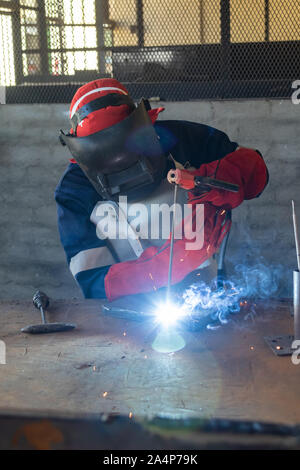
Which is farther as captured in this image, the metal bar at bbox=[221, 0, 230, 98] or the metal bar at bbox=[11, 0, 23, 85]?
the metal bar at bbox=[11, 0, 23, 85]

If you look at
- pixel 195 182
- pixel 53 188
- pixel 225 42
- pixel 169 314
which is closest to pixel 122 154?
pixel 195 182

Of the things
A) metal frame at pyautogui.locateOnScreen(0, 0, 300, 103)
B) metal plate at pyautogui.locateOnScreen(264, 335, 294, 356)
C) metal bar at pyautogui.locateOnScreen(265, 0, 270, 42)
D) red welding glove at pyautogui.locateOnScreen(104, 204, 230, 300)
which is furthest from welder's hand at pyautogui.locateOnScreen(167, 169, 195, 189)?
metal bar at pyautogui.locateOnScreen(265, 0, 270, 42)

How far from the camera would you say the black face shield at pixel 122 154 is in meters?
2.00

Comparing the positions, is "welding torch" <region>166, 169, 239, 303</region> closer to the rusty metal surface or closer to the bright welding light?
the bright welding light

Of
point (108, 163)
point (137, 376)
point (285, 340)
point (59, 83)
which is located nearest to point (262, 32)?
point (59, 83)

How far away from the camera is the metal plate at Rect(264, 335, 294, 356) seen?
1771 mm

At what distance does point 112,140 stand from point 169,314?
27.5 inches

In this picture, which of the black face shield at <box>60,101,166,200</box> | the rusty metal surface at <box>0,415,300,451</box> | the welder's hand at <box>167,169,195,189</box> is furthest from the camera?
the black face shield at <box>60,101,166,200</box>

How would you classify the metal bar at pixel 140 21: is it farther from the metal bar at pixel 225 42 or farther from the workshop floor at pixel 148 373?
the workshop floor at pixel 148 373

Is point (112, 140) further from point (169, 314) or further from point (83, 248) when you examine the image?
point (169, 314)

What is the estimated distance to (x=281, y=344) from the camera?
1.84 meters

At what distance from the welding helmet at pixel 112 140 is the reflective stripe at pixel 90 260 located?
0.87 feet

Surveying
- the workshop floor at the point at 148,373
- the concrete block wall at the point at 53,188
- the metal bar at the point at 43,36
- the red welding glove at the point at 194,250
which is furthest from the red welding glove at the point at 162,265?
the metal bar at the point at 43,36

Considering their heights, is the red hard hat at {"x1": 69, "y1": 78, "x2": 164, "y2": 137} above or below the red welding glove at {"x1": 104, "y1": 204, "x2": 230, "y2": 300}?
above
